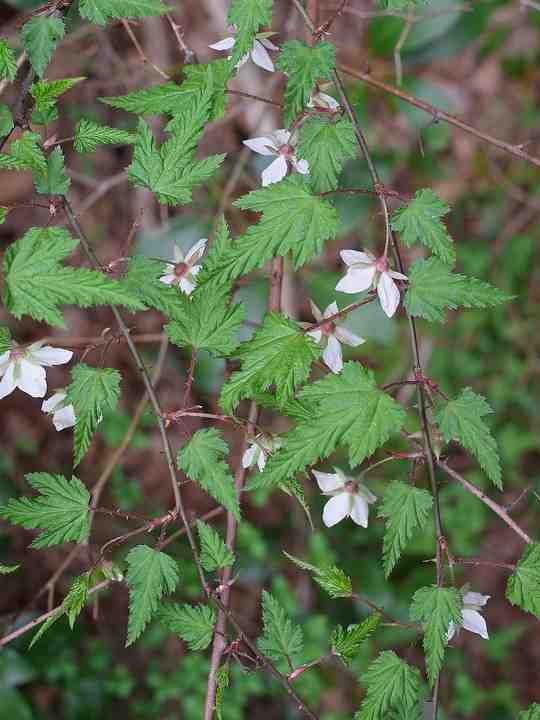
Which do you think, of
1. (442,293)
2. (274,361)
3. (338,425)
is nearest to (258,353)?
(274,361)

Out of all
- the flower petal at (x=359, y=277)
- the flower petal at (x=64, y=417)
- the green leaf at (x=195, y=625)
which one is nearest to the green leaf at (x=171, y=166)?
the flower petal at (x=359, y=277)

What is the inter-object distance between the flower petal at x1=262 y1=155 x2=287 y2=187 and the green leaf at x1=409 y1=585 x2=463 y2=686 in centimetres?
57

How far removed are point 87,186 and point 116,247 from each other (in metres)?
0.21

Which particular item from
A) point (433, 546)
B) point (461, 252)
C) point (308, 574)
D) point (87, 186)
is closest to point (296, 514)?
point (308, 574)

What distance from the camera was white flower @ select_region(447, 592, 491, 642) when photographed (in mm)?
1027

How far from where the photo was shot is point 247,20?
937mm

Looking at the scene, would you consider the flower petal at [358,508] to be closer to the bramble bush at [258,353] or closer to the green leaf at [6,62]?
the bramble bush at [258,353]

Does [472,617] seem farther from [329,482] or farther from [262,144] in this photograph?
[262,144]

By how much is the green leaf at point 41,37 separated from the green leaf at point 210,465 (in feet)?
1.62

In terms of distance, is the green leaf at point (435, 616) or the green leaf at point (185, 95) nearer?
the green leaf at point (435, 616)

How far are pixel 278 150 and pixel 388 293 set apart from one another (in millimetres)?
291

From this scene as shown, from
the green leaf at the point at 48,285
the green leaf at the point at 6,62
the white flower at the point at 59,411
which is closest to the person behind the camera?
the green leaf at the point at 48,285

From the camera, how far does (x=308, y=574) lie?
2.17m

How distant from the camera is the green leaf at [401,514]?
94cm
